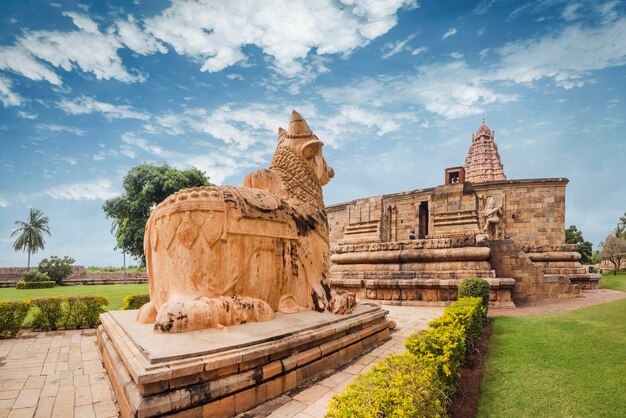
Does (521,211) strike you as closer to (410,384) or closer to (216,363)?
(410,384)

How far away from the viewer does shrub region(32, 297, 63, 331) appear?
680 cm

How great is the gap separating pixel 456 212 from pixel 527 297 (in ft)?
17.3

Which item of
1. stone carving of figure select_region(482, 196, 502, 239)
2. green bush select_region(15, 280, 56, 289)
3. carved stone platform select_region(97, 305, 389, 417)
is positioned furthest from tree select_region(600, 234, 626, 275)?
green bush select_region(15, 280, 56, 289)

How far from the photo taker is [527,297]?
29.9 feet

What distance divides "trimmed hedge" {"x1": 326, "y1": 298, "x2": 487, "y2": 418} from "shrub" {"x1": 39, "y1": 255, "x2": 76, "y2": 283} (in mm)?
29871

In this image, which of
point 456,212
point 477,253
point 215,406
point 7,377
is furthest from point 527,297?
point 7,377

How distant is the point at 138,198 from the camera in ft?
65.3

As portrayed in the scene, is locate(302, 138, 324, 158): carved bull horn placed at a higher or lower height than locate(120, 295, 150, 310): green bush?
higher

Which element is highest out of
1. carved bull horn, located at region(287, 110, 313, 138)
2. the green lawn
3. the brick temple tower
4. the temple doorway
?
the brick temple tower

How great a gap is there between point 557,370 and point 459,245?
5.88 meters

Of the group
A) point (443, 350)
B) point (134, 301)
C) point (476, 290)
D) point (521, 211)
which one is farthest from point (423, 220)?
point (443, 350)

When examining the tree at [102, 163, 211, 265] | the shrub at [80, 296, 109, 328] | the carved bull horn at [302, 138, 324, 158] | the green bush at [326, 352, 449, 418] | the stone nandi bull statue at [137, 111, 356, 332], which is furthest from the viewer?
the tree at [102, 163, 211, 265]

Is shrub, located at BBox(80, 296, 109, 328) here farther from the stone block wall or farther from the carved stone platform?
the stone block wall

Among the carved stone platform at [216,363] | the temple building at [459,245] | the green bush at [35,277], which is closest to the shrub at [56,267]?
the green bush at [35,277]
